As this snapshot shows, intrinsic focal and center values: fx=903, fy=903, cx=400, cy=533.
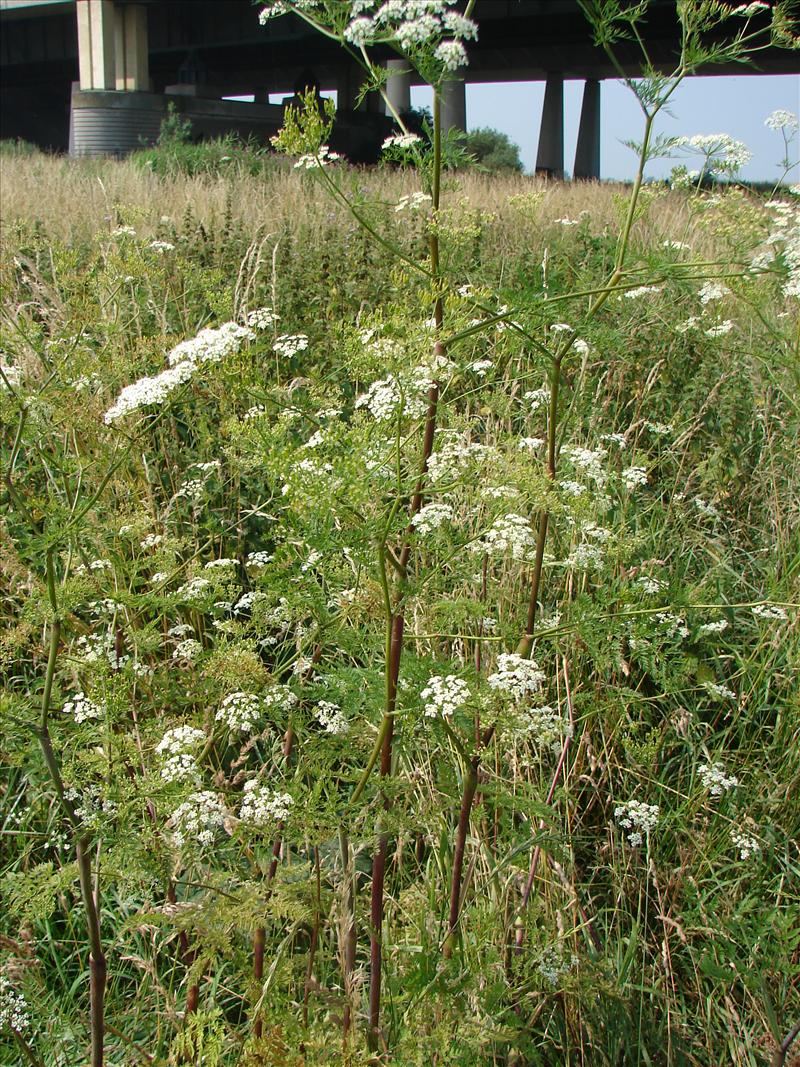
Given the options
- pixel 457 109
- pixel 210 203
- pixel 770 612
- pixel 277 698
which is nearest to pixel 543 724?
pixel 277 698

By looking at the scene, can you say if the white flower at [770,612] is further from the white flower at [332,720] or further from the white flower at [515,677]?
the white flower at [332,720]

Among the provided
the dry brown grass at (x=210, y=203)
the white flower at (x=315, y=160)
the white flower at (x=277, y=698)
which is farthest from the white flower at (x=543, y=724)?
the dry brown grass at (x=210, y=203)

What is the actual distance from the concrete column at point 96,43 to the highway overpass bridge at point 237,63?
4cm

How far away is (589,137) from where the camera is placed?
110 ft

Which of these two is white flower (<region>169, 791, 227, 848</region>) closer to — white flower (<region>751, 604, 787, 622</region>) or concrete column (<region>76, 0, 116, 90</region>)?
white flower (<region>751, 604, 787, 622</region>)

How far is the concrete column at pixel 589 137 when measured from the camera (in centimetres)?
3294

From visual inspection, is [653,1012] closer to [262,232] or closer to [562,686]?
[562,686]

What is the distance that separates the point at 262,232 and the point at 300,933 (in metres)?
5.63

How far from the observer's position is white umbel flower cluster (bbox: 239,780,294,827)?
1714 mm

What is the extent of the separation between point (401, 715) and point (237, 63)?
43440mm

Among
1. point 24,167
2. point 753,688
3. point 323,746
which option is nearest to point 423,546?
point 323,746

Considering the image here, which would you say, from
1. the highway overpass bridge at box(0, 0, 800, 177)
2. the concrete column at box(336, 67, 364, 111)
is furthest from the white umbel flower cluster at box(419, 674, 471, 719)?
the concrete column at box(336, 67, 364, 111)

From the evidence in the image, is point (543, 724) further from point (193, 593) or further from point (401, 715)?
point (193, 593)

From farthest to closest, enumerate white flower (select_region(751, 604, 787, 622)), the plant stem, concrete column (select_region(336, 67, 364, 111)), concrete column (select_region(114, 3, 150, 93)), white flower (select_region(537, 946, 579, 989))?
concrete column (select_region(336, 67, 364, 111)) < concrete column (select_region(114, 3, 150, 93)) < white flower (select_region(751, 604, 787, 622)) < white flower (select_region(537, 946, 579, 989)) < the plant stem
